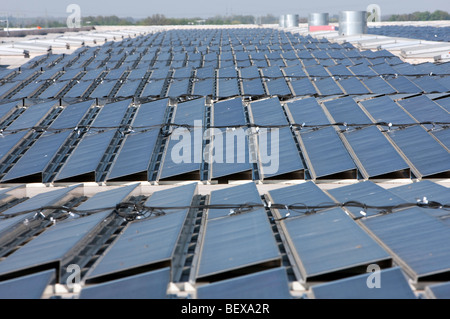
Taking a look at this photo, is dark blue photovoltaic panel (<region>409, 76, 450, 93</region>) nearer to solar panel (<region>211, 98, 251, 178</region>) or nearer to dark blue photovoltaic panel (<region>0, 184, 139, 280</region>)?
solar panel (<region>211, 98, 251, 178</region>)

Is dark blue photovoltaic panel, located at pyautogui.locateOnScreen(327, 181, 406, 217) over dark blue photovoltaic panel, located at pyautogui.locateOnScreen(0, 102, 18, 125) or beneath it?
beneath

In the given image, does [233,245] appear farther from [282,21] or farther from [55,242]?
[282,21]

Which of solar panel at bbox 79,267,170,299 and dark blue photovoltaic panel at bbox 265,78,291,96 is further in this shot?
dark blue photovoltaic panel at bbox 265,78,291,96

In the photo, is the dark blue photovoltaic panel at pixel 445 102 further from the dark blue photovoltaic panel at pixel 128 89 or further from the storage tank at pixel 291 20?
the storage tank at pixel 291 20

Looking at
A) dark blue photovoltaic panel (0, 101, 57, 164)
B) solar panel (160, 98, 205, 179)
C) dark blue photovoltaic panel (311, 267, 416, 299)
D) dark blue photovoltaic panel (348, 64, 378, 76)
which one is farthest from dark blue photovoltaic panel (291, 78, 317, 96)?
dark blue photovoltaic panel (311, 267, 416, 299)

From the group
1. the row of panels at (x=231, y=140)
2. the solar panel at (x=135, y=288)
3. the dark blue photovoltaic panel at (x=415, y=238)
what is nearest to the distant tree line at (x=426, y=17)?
the row of panels at (x=231, y=140)

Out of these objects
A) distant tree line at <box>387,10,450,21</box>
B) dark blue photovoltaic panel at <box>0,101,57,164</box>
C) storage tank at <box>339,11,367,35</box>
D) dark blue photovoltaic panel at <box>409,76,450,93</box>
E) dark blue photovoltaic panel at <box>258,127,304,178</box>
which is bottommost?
dark blue photovoltaic panel at <box>258,127,304,178</box>
